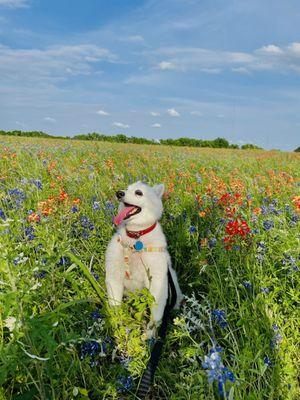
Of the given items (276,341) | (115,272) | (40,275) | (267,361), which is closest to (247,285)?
(276,341)

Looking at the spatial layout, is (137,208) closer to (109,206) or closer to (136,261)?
(136,261)

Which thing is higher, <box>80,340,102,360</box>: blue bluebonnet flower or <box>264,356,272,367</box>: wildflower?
<box>264,356,272,367</box>: wildflower

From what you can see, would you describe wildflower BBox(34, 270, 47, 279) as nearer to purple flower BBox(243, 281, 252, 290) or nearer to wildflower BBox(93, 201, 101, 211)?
wildflower BBox(93, 201, 101, 211)

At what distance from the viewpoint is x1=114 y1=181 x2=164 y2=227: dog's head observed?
279 cm

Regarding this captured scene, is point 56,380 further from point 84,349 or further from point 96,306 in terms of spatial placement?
point 96,306

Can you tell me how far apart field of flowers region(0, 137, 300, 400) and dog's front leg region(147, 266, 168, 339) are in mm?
104

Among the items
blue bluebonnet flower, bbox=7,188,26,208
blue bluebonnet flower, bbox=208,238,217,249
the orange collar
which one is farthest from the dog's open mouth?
blue bluebonnet flower, bbox=7,188,26,208

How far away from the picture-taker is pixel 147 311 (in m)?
3.08

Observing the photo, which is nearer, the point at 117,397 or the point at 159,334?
the point at 117,397

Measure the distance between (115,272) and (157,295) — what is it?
12.9 inches

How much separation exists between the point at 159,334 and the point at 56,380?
2.84 feet

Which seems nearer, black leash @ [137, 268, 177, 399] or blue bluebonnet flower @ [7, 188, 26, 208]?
black leash @ [137, 268, 177, 399]

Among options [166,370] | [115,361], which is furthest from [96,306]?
[166,370]

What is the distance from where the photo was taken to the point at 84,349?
98.8 inches
